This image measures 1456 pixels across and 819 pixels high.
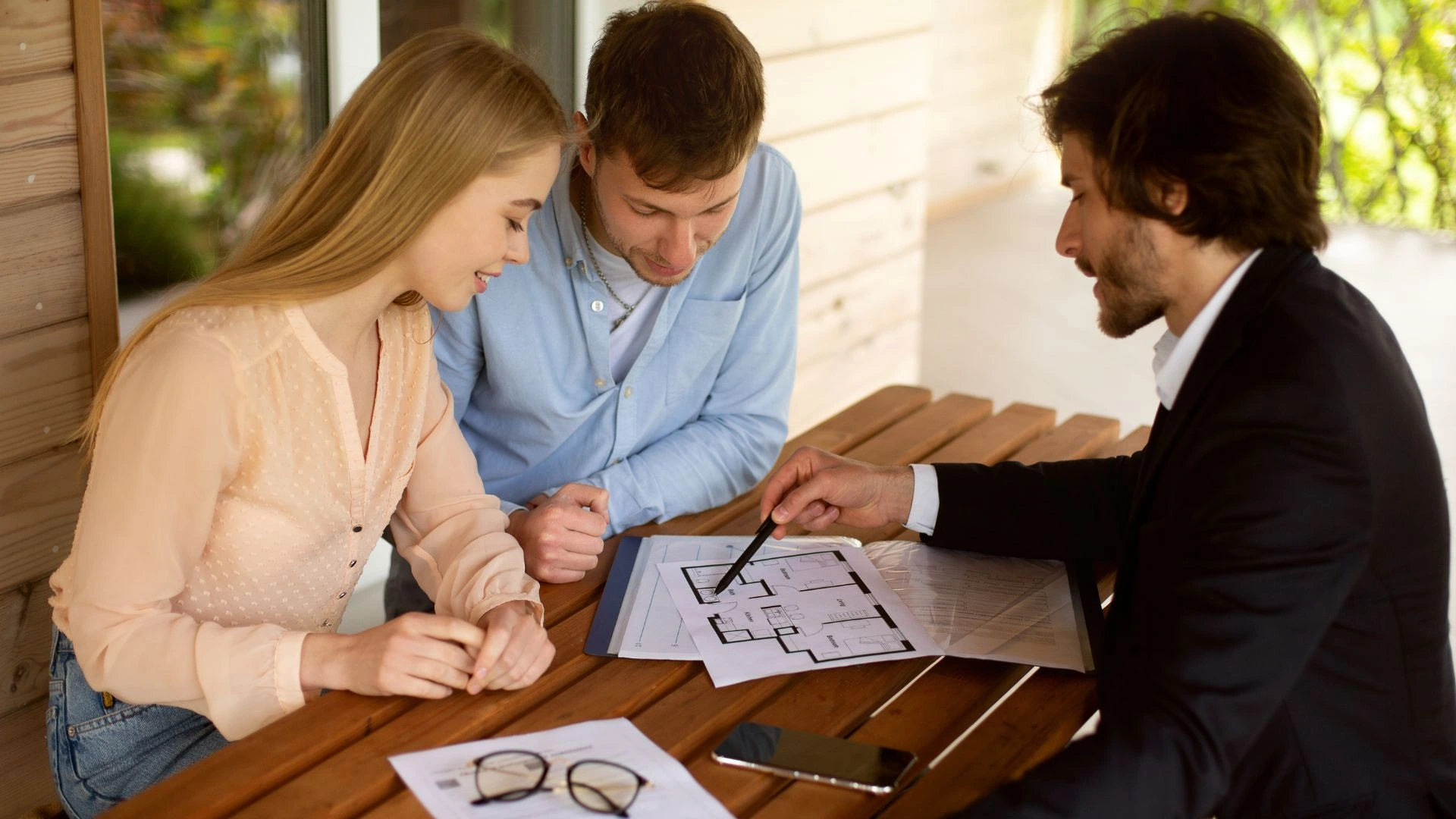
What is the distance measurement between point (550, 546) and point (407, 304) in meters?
0.33

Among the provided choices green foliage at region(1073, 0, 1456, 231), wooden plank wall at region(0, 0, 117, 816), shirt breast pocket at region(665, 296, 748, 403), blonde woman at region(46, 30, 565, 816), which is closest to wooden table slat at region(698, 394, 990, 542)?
shirt breast pocket at region(665, 296, 748, 403)

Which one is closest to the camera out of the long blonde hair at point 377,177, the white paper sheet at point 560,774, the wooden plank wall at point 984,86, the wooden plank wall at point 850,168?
the white paper sheet at point 560,774

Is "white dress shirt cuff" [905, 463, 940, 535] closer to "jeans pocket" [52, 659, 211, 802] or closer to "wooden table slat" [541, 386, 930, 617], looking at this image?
"wooden table slat" [541, 386, 930, 617]

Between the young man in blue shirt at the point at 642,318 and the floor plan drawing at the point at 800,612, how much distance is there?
7.1 inches

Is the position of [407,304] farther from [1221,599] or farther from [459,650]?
[1221,599]

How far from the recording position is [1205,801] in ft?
3.78

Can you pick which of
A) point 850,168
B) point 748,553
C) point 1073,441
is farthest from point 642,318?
point 850,168

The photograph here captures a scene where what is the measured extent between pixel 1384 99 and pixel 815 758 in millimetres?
6661

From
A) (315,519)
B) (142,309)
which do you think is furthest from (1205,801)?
(142,309)

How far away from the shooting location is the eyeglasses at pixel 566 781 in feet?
3.65

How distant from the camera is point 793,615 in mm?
1465

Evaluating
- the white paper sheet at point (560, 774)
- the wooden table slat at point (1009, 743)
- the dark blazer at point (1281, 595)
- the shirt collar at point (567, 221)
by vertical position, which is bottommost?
the wooden table slat at point (1009, 743)

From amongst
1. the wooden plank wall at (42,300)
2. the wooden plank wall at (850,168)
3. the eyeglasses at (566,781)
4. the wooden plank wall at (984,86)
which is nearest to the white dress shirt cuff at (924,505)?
the eyeglasses at (566,781)

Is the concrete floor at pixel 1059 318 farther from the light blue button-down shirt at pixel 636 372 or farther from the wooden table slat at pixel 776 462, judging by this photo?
the light blue button-down shirt at pixel 636 372
